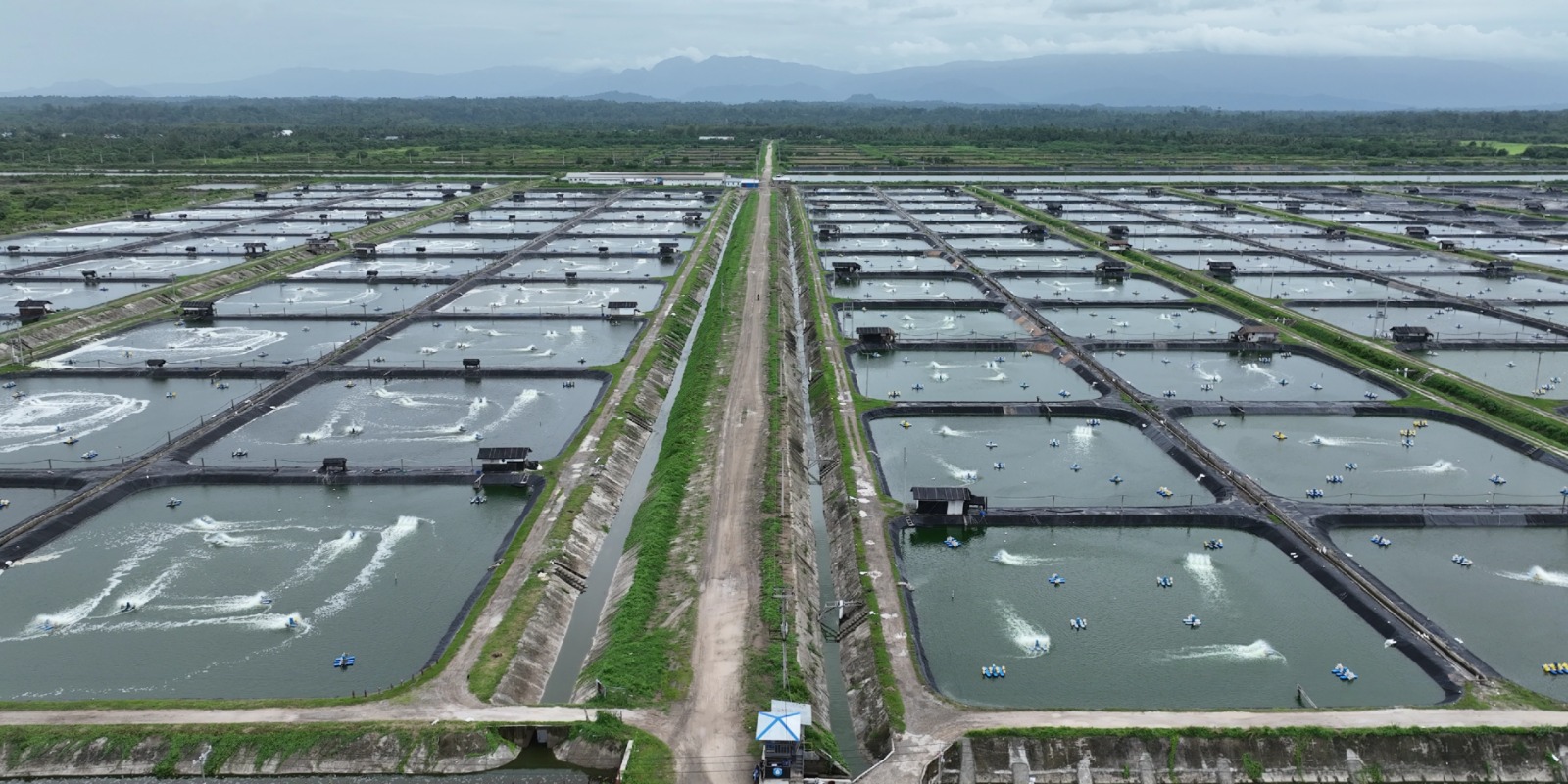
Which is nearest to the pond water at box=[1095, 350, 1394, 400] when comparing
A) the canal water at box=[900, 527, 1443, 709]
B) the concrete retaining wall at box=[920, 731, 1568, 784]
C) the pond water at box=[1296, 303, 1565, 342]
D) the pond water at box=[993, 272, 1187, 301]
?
the pond water at box=[1296, 303, 1565, 342]

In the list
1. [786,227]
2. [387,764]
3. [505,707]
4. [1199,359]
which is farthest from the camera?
[786,227]

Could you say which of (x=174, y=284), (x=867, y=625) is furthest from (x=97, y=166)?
(x=867, y=625)

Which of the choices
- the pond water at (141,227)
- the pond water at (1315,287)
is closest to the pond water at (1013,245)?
the pond water at (1315,287)

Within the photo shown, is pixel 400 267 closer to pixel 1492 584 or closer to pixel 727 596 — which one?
pixel 727 596

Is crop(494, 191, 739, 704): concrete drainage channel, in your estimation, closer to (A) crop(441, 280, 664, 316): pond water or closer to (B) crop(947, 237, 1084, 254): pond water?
(A) crop(441, 280, 664, 316): pond water

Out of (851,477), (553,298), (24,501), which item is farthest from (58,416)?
(851,477)

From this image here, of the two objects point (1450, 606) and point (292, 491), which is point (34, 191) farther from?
point (1450, 606)

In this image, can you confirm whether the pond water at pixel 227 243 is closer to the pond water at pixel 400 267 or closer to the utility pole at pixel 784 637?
the pond water at pixel 400 267
